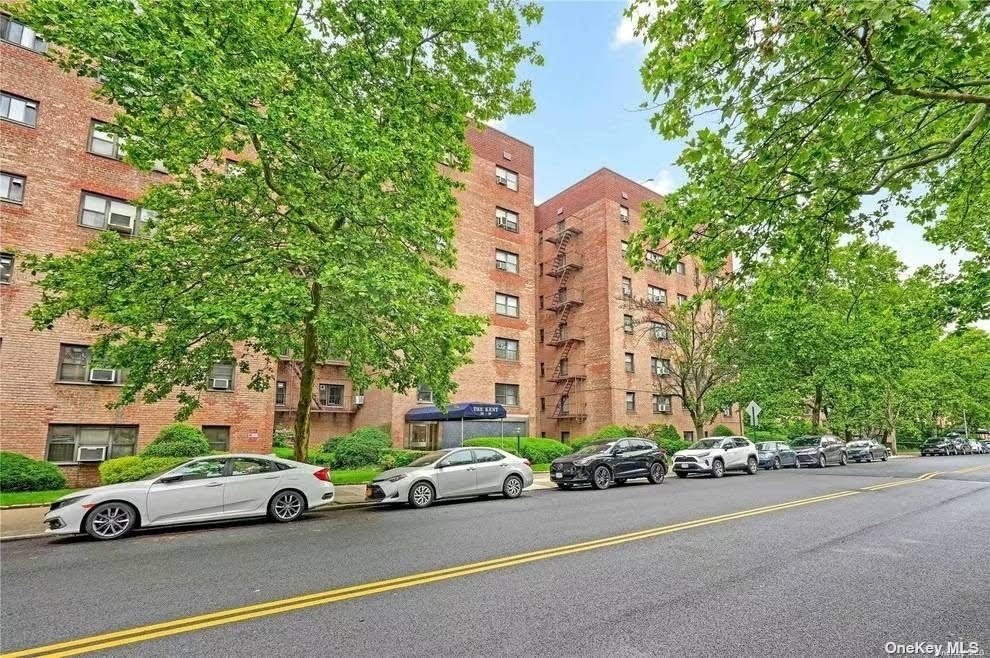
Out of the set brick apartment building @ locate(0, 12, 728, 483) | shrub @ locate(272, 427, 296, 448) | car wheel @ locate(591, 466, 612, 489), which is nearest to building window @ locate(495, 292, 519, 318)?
brick apartment building @ locate(0, 12, 728, 483)

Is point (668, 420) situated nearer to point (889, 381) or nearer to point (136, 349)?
point (889, 381)

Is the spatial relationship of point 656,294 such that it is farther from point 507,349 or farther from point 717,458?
point 717,458

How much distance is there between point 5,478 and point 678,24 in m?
19.7

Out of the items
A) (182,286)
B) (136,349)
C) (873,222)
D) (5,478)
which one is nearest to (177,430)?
(5,478)

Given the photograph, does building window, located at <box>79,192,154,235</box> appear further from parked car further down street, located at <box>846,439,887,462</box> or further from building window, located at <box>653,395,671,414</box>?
parked car further down street, located at <box>846,439,887,462</box>

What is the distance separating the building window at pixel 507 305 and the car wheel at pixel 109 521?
24288mm

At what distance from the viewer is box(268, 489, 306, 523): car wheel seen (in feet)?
34.2

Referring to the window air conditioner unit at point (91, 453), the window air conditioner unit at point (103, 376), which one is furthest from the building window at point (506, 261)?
the window air conditioner unit at point (91, 453)

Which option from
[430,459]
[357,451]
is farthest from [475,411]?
[430,459]

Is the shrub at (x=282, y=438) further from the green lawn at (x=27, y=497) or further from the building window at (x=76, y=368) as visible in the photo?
the green lawn at (x=27, y=497)

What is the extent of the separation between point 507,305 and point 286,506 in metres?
23.2

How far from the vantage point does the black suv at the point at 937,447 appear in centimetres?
4384

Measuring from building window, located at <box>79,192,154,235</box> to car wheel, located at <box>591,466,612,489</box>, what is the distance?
18842 millimetres

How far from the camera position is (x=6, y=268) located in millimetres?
17859
